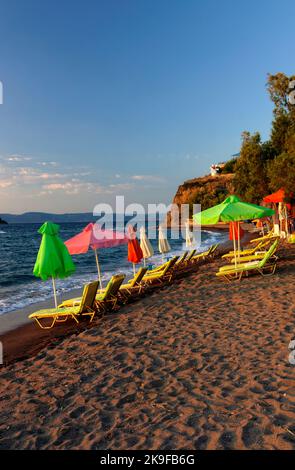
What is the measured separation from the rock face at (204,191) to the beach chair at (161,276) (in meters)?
60.3

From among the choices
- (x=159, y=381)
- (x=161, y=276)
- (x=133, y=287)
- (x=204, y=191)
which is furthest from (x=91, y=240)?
(x=204, y=191)

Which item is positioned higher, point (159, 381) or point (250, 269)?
point (250, 269)

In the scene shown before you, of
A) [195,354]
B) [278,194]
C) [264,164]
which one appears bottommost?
[195,354]

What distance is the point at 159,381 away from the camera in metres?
4.76

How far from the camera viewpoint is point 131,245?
12.5 metres

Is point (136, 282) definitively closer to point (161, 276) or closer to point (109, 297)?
point (161, 276)

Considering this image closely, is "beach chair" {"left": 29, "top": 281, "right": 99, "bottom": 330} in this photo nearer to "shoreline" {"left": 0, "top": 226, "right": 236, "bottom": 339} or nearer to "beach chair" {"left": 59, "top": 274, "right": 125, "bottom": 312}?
"beach chair" {"left": 59, "top": 274, "right": 125, "bottom": 312}

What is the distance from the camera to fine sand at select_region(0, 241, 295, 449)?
3588 millimetres

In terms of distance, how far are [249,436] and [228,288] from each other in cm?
686

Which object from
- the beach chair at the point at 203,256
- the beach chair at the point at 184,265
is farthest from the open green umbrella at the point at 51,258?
the beach chair at the point at 203,256

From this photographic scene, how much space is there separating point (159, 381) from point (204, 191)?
77904mm

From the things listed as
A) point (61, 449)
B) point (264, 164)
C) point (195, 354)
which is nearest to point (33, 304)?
point (195, 354)

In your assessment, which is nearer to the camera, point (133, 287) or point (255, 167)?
point (133, 287)
